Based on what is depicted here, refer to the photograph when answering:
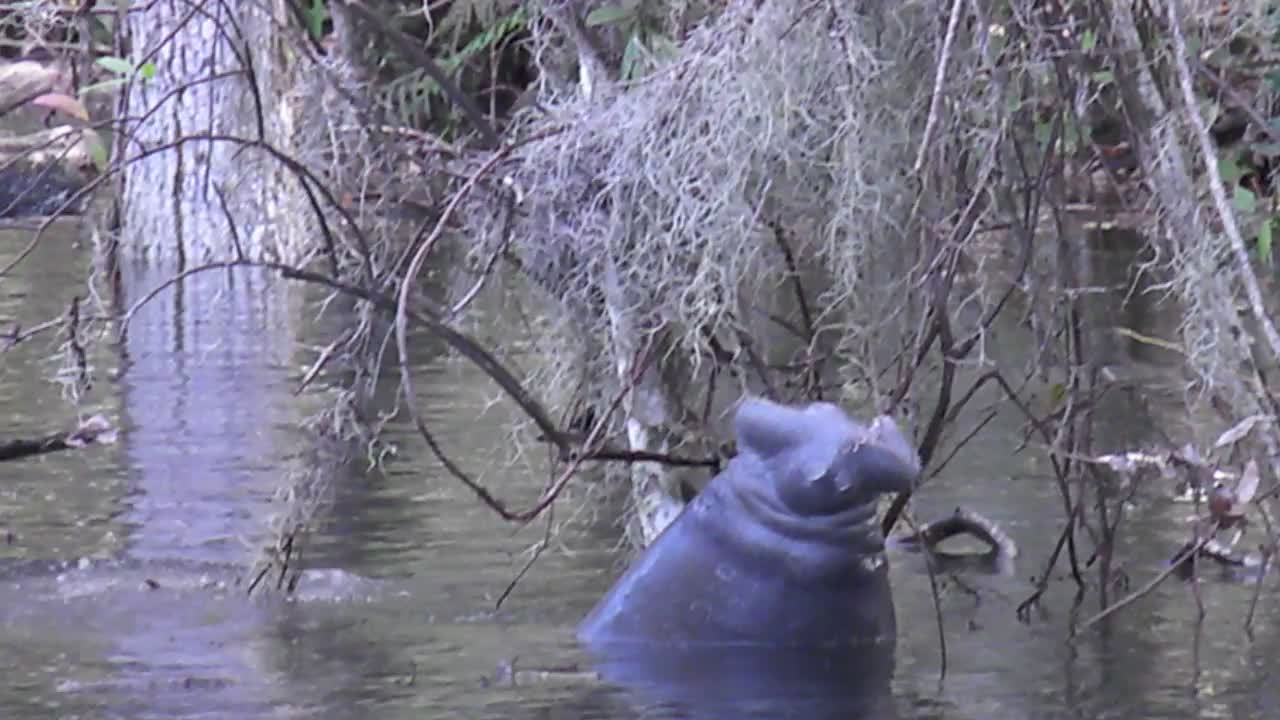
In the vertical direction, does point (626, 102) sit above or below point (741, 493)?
above

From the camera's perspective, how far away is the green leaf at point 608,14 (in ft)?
25.2

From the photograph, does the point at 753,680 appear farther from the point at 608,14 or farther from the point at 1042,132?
the point at 608,14

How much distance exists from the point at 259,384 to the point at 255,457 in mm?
1989

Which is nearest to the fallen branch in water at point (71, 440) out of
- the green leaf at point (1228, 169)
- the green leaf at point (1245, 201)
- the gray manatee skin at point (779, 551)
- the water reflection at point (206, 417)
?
the water reflection at point (206, 417)

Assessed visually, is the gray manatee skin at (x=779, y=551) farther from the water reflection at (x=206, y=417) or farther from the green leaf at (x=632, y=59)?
the water reflection at (x=206, y=417)

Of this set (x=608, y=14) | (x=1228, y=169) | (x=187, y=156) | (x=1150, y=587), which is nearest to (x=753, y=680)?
(x=1150, y=587)

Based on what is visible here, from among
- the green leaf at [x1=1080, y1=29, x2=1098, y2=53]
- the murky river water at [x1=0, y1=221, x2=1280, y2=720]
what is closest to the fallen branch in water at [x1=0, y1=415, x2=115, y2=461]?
the murky river water at [x1=0, y1=221, x2=1280, y2=720]

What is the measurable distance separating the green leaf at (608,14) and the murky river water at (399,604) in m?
1.70

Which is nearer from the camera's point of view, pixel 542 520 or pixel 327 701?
pixel 327 701

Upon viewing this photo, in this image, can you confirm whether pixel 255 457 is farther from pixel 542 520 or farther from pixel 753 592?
pixel 753 592

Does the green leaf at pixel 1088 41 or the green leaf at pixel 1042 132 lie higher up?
the green leaf at pixel 1088 41

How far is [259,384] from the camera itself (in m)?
12.5

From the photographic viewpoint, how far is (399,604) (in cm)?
787

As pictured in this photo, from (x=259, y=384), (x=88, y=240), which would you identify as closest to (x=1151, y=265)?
(x=259, y=384)
